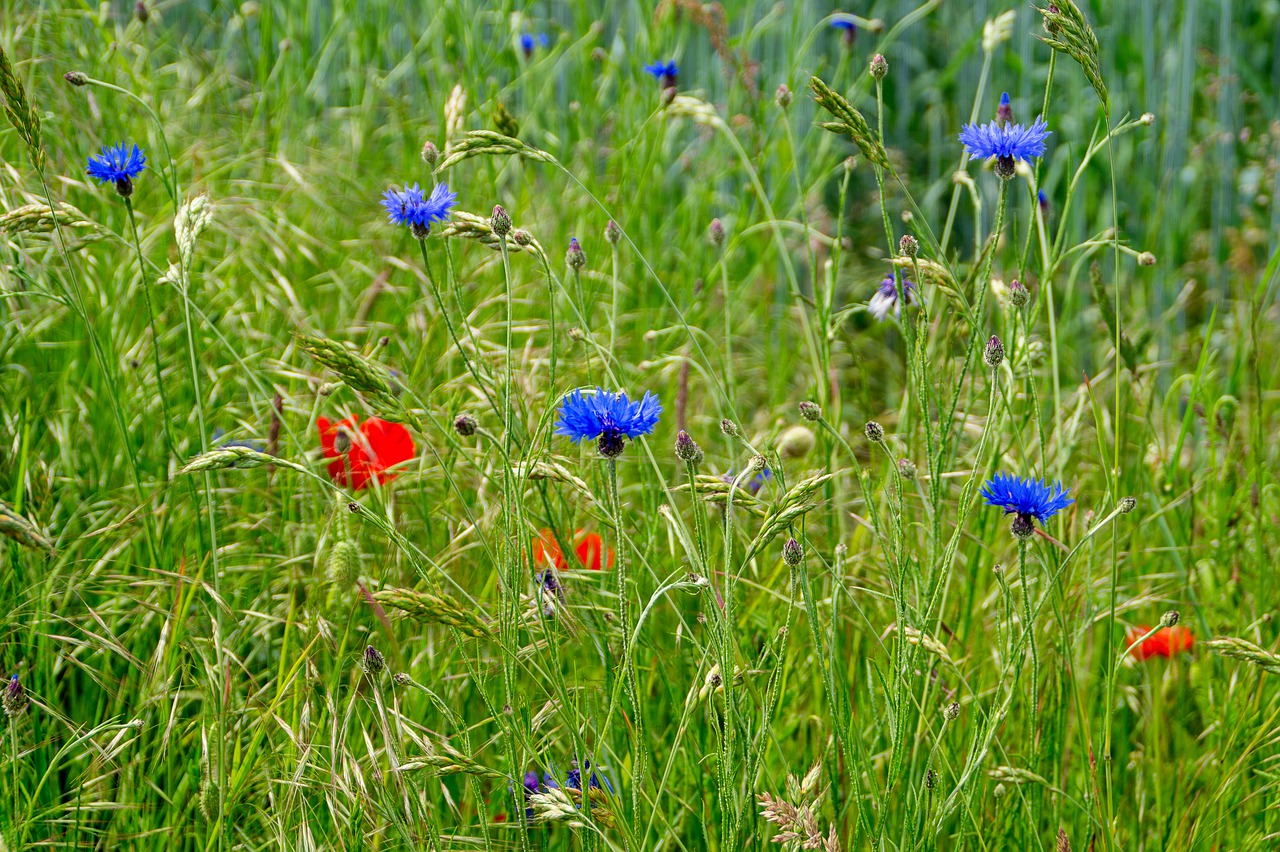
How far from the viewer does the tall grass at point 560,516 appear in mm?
906

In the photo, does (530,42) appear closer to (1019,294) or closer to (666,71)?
(666,71)

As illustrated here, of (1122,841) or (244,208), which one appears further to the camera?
(244,208)

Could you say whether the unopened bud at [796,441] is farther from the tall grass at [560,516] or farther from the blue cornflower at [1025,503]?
the blue cornflower at [1025,503]

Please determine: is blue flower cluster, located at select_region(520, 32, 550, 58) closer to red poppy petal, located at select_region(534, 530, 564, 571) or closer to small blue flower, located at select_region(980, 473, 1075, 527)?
red poppy petal, located at select_region(534, 530, 564, 571)

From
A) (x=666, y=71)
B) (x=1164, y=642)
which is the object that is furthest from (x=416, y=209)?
(x=666, y=71)

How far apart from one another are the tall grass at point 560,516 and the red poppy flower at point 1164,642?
22 millimetres

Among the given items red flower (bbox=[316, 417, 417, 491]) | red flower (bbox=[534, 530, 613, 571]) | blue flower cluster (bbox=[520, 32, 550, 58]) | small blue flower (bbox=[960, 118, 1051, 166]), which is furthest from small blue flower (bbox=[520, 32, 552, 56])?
small blue flower (bbox=[960, 118, 1051, 166])

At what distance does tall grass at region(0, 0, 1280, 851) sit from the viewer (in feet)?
2.97

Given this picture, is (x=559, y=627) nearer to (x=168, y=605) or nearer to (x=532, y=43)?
(x=168, y=605)

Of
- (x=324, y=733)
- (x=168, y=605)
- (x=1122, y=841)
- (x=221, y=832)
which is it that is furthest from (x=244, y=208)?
(x=1122, y=841)

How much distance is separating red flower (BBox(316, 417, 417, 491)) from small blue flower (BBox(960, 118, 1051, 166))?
2.15 feet

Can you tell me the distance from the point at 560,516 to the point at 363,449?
235 mm

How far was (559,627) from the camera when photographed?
1087 millimetres

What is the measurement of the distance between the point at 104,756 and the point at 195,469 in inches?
12.9
